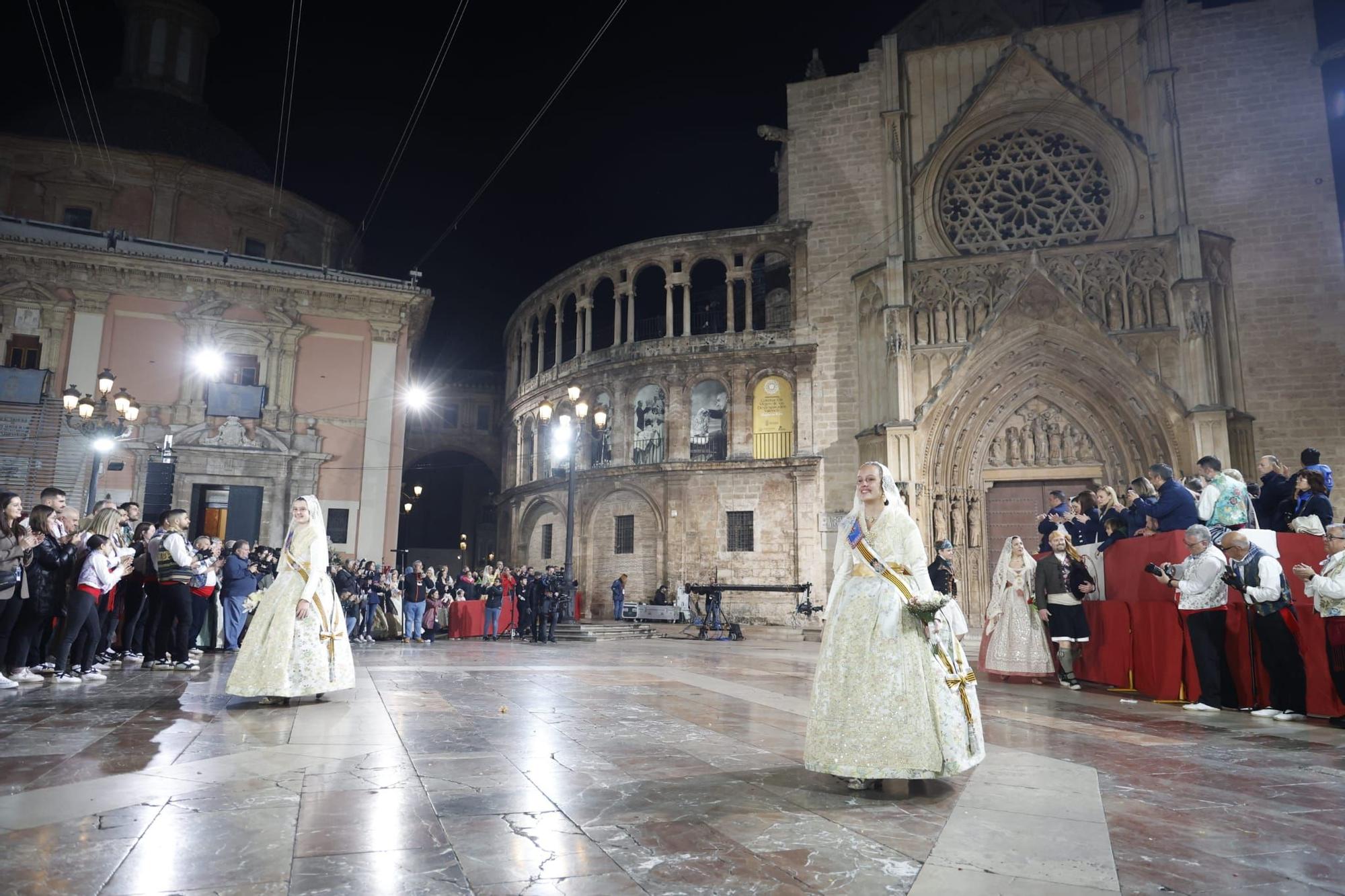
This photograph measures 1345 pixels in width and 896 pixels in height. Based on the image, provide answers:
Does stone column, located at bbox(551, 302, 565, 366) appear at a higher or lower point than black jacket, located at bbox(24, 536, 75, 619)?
higher

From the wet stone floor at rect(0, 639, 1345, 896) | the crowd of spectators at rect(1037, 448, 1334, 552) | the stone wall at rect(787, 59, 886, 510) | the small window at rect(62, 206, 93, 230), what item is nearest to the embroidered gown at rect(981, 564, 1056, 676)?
the crowd of spectators at rect(1037, 448, 1334, 552)

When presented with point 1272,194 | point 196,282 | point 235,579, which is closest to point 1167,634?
point 235,579

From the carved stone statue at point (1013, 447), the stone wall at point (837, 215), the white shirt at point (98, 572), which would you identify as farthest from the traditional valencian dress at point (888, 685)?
the stone wall at point (837, 215)

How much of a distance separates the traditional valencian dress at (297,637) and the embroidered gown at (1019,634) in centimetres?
765

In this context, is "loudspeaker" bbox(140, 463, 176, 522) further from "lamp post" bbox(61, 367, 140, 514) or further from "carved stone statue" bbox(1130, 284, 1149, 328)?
"carved stone statue" bbox(1130, 284, 1149, 328)

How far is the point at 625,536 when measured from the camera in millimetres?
28375

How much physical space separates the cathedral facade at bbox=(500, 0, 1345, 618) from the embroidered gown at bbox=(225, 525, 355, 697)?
1724 centimetres

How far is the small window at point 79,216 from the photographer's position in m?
27.5

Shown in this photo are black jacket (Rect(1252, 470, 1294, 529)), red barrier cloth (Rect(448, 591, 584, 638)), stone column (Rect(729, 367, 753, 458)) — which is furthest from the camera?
stone column (Rect(729, 367, 753, 458))

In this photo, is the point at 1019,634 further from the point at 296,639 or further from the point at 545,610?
the point at 545,610

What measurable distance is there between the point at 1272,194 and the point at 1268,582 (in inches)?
759

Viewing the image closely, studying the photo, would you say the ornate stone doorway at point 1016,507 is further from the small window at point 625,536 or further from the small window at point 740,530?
the small window at point 625,536

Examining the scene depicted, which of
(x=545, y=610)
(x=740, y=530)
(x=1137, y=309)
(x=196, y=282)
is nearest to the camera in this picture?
(x=545, y=610)

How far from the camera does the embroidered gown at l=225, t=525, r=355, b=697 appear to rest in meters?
6.88
